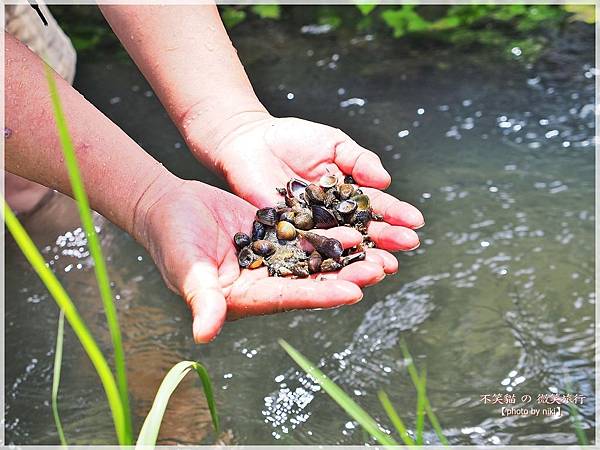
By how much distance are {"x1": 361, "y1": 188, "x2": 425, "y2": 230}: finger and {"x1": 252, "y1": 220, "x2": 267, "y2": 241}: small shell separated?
0.35 m

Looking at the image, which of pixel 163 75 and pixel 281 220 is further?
pixel 163 75

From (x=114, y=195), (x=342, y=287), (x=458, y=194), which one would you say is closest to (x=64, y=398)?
(x=114, y=195)

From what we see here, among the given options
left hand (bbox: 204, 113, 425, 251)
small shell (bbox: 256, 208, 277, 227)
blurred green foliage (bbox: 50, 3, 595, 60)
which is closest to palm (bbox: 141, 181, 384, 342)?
small shell (bbox: 256, 208, 277, 227)

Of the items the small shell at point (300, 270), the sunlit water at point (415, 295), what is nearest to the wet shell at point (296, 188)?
the small shell at point (300, 270)

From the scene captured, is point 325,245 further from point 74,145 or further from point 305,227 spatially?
point 74,145

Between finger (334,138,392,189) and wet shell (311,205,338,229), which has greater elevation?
finger (334,138,392,189)

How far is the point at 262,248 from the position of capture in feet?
7.07

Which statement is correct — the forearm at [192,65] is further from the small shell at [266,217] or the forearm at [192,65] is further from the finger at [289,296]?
the finger at [289,296]

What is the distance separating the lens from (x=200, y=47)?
8.46ft

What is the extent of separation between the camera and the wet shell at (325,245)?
2.14 m

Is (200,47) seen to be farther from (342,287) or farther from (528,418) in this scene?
(528,418)

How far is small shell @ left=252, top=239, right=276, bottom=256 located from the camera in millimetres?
2148

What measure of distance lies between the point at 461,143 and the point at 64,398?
2373 mm

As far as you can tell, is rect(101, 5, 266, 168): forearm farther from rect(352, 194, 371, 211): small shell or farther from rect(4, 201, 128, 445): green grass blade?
rect(4, 201, 128, 445): green grass blade
